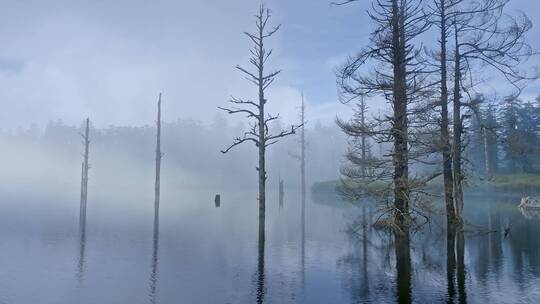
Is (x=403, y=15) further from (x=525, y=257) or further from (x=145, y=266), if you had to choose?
(x=145, y=266)

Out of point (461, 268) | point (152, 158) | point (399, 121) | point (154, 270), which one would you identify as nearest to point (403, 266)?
point (461, 268)

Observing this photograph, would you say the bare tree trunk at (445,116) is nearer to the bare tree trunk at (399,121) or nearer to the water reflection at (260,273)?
the bare tree trunk at (399,121)

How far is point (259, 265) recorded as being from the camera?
12.0 metres

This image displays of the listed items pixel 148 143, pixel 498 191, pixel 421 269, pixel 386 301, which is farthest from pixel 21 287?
pixel 148 143

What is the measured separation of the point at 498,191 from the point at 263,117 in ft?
135

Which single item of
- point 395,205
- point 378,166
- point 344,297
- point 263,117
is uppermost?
point 263,117

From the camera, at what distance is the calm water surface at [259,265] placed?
886 cm

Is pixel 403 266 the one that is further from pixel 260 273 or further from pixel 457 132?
pixel 457 132

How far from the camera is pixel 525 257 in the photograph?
13.3 meters

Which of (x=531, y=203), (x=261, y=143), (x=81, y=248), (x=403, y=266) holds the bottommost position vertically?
(x=403, y=266)

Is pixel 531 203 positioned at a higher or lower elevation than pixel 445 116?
lower

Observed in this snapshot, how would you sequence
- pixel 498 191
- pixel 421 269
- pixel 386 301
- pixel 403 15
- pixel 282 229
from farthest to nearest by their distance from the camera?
pixel 498 191
pixel 282 229
pixel 403 15
pixel 421 269
pixel 386 301

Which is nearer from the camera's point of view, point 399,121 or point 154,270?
point 154,270

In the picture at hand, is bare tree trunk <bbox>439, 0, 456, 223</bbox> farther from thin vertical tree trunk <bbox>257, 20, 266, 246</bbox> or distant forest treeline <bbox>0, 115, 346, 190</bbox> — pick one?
distant forest treeline <bbox>0, 115, 346, 190</bbox>
